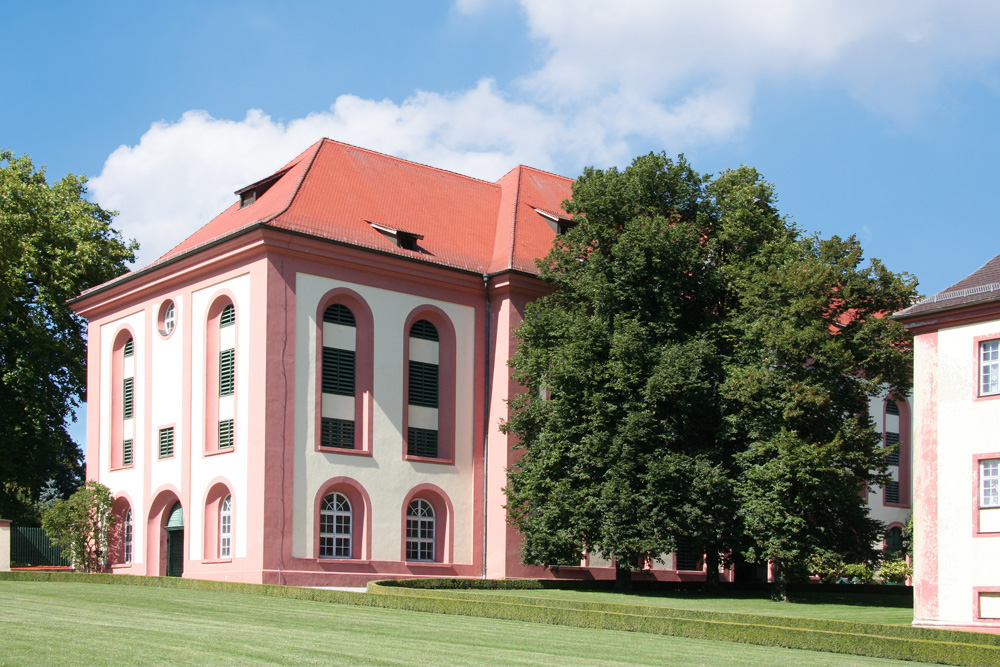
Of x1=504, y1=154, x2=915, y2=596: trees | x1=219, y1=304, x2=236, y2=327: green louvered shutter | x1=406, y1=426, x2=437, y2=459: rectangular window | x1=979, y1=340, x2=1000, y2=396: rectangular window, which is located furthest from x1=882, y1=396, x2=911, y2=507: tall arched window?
x1=219, y1=304, x2=236, y2=327: green louvered shutter

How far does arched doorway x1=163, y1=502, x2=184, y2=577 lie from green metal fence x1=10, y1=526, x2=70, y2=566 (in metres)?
9.95

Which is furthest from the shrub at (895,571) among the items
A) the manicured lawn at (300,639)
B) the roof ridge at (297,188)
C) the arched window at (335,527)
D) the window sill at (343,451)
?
the manicured lawn at (300,639)

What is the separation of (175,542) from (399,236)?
12.5 meters

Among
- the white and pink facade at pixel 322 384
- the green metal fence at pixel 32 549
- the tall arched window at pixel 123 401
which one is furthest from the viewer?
the green metal fence at pixel 32 549

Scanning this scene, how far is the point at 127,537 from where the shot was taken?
1671 inches

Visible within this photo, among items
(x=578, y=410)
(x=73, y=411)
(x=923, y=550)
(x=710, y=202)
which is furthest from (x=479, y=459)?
(x=73, y=411)

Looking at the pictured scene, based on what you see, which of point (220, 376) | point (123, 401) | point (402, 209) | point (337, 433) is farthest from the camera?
point (123, 401)

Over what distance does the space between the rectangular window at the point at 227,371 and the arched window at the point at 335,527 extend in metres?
4.60

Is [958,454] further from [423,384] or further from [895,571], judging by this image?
[895,571]

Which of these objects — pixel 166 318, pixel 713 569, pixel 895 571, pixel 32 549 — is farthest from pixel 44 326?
pixel 895 571

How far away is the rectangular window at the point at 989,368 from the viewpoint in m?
29.1

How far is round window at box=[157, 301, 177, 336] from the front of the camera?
41.3 m

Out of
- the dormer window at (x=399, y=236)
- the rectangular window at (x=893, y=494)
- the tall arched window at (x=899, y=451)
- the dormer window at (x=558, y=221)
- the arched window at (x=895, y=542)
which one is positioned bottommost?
the arched window at (x=895, y=542)

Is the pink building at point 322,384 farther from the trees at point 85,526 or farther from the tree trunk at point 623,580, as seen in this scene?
the tree trunk at point 623,580
